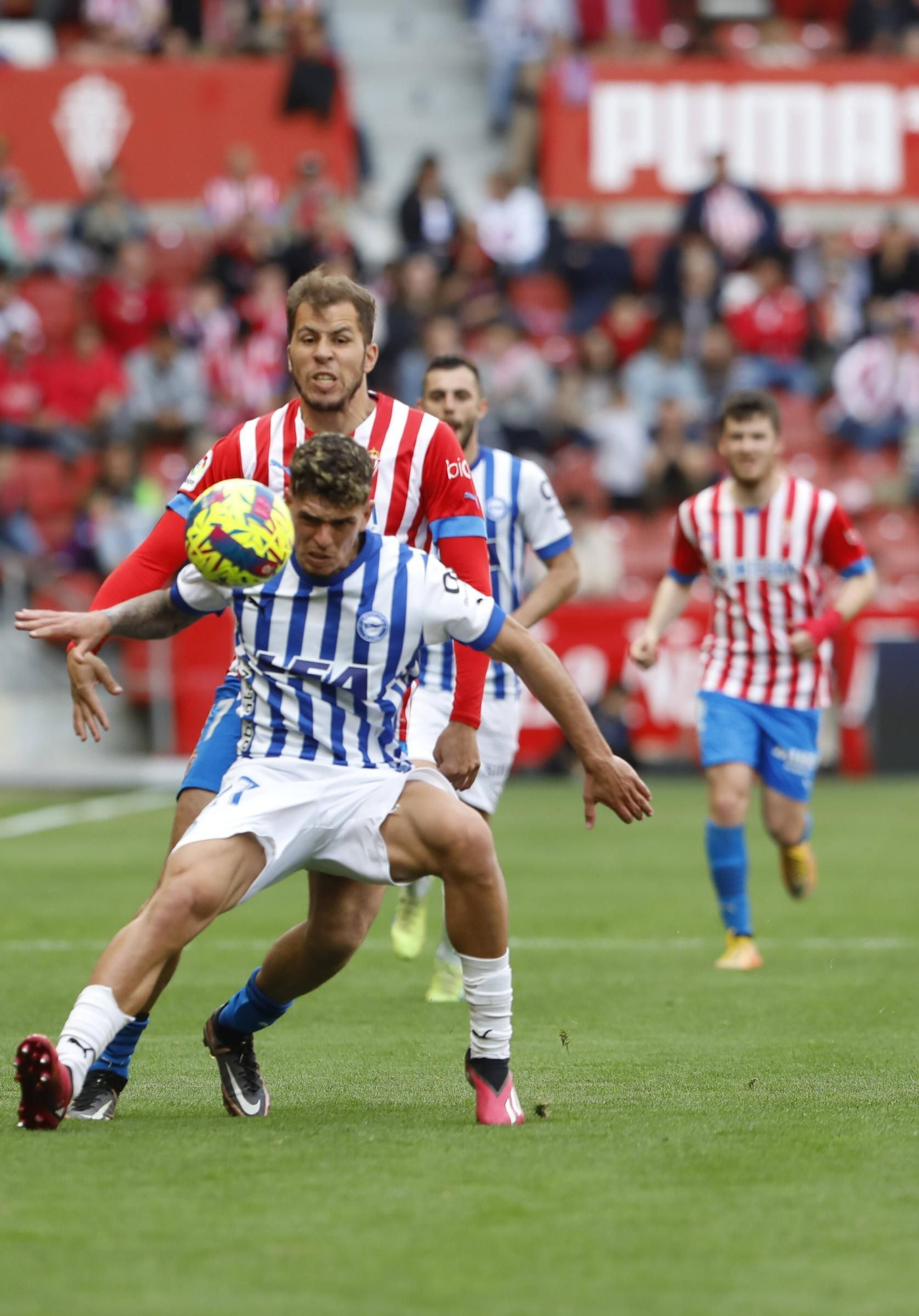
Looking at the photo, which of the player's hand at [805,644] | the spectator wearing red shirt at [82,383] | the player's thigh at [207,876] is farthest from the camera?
the spectator wearing red shirt at [82,383]

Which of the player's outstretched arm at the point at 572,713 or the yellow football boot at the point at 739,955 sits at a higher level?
the player's outstretched arm at the point at 572,713

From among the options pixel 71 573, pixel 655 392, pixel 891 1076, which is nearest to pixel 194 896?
pixel 891 1076

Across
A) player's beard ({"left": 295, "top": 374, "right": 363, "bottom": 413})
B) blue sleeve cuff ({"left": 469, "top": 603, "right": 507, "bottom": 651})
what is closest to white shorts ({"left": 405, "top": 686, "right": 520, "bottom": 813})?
player's beard ({"left": 295, "top": 374, "right": 363, "bottom": 413})

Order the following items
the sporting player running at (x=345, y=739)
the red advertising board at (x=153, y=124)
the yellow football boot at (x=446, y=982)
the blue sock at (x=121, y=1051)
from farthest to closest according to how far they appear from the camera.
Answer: the red advertising board at (x=153, y=124) < the yellow football boot at (x=446, y=982) < the blue sock at (x=121, y=1051) < the sporting player running at (x=345, y=739)

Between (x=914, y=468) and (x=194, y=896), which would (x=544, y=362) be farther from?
(x=194, y=896)

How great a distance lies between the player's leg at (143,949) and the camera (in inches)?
188

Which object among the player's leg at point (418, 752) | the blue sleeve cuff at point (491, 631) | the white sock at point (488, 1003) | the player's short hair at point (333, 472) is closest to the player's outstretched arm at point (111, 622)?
the player's short hair at point (333, 472)

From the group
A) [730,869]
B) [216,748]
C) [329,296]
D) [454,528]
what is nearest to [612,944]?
[730,869]

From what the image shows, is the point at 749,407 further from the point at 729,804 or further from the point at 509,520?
the point at 729,804

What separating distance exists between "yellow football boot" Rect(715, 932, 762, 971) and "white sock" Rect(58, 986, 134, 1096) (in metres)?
4.01

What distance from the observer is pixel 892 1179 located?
445cm

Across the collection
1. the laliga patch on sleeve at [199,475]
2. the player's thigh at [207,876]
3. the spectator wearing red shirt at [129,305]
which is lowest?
the player's thigh at [207,876]

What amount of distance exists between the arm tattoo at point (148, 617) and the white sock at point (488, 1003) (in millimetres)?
1114

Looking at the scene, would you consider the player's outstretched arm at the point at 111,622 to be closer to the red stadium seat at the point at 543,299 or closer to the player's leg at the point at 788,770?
the player's leg at the point at 788,770
